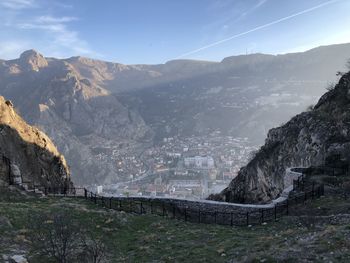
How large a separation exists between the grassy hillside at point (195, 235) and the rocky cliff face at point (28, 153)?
13525 millimetres

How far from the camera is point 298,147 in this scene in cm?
4691

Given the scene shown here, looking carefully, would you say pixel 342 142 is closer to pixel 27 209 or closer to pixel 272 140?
pixel 272 140

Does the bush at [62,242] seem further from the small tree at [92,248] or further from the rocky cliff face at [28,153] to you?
the rocky cliff face at [28,153]

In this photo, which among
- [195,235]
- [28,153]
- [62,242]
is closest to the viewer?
[62,242]

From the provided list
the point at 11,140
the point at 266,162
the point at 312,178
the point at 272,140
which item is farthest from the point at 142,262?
the point at 272,140

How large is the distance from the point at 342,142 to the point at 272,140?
1382 centimetres

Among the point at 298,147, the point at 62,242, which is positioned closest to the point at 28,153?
the point at 62,242

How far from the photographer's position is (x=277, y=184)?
45.3 metres

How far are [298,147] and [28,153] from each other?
30.3 meters

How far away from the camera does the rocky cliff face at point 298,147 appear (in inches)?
1677

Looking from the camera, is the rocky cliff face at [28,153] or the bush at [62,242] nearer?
the bush at [62,242]

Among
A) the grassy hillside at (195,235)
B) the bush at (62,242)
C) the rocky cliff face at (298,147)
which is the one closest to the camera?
the grassy hillside at (195,235)

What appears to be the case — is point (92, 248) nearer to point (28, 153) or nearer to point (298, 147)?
point (28, 153)

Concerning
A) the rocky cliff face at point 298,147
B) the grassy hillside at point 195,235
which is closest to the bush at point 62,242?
the grassy hillside at point 195,235
